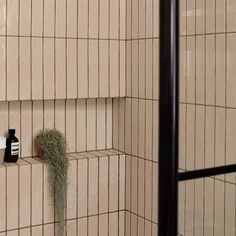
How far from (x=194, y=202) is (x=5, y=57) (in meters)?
1.45

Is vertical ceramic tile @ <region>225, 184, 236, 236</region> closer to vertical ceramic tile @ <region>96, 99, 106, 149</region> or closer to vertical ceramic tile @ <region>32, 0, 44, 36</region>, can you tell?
vertical ceramic tile @ <region>32, 0, 44, 36</region>

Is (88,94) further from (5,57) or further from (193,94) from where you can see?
(193,94)

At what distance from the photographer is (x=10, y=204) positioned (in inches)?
85.8

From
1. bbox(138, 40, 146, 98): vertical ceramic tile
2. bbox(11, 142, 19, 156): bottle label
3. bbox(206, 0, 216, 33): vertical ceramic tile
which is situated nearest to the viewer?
bbox(206, 0, 216, 33): vertical ceramic tile

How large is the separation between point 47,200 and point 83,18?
0.85 metres

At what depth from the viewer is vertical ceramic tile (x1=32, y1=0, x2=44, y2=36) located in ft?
7.19

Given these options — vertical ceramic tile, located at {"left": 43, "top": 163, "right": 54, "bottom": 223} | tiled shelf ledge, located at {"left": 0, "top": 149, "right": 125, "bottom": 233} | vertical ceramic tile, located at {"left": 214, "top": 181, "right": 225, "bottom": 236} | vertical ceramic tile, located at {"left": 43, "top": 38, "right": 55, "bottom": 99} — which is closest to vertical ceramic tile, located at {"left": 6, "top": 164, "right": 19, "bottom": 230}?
tiled shelf ledge, located at {"left": 0, "top": 149, "right": 125, "bottom": 233}

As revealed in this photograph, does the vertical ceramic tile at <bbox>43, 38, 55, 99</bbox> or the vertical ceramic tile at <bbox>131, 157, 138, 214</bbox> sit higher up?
the vertical ceramic tile at <bbox>43, 38, 55, 99</bbox>

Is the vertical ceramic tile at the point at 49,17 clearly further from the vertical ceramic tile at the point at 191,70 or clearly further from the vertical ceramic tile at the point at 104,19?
the vertical ceramic tile at the point at 191,70

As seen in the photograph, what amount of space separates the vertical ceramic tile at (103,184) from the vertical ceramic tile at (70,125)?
0.17 m

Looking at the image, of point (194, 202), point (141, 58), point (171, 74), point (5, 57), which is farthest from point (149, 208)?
point (171, 74)

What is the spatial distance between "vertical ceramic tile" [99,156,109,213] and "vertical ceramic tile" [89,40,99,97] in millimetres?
330

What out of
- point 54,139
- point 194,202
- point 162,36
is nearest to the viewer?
point 162,36

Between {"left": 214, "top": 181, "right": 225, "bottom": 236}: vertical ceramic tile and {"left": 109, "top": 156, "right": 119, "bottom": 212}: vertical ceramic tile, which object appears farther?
{"left": 109, "top": 156, "right": 119, "bottom": 212}: vertical ceramic tile
